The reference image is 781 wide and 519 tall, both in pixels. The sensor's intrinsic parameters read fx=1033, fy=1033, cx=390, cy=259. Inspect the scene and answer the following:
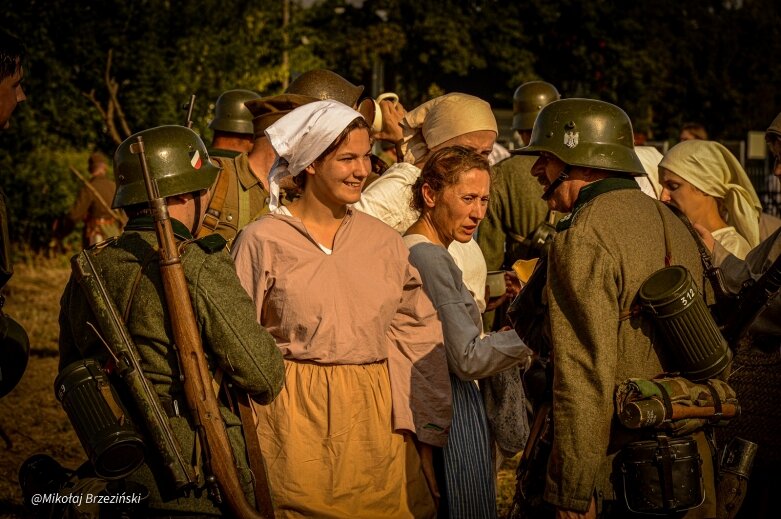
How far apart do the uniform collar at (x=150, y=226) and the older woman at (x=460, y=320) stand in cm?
110

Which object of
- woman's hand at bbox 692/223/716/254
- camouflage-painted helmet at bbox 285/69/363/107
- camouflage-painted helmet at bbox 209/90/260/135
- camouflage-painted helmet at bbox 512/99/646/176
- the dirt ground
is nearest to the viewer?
camouflage-painted helmet at bbox 512/99/646/176

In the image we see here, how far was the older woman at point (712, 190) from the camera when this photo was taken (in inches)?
214

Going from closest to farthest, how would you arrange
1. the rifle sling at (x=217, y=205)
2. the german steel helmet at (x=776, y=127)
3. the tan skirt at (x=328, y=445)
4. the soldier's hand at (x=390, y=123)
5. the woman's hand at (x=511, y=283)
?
1. the tan skirt at (x=328, y=445)
2. the german steel helmet at (x=776, y=127)
3. the woman's hand at (x=511, y=283)
4. the rifle sling at (x=217, y=205)
5. the soldier's hand at (x=390, y=123)

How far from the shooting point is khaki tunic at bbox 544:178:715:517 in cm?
351

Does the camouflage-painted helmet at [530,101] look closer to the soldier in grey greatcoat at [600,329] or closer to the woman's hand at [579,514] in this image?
the soldier in grey greatcoat at [600,329]

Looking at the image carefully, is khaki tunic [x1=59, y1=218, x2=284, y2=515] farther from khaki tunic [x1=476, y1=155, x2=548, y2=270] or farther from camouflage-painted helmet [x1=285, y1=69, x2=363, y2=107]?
khaki tunic [x1=476, y1=155, x2=548, y2=270]

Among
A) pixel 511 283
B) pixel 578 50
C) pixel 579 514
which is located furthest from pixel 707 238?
pixel 578 50

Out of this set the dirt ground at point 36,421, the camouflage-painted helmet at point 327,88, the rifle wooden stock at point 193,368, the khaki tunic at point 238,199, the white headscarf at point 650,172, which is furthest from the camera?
the dirt ground at point 36,421

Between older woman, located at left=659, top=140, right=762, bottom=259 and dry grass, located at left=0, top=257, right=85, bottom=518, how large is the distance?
373 centimetres

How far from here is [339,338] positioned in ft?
12.6

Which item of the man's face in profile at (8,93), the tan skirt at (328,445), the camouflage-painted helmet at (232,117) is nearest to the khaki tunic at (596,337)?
the tan skirt at (328,445)

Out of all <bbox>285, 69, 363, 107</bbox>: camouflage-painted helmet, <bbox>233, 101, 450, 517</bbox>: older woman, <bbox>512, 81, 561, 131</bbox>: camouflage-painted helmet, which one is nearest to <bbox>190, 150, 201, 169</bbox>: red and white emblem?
<bbox>233, 101, 450, 517</bbox>: older woman

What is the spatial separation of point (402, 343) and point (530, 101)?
4212mm

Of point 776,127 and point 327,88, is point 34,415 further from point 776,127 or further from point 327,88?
point 776,127
